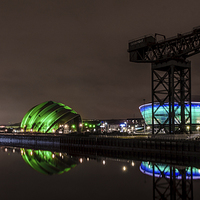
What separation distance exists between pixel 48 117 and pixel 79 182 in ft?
284

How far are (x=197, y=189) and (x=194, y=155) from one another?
19.6 metres

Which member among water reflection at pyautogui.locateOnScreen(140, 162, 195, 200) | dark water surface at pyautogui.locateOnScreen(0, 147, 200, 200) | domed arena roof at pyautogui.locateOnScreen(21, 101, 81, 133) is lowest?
dark water surface at pyautogui.locateOnScreen(0, 147, 200, 200)

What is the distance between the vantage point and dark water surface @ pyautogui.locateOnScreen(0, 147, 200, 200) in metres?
23.5

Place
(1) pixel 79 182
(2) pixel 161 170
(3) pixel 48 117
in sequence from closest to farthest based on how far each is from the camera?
(1) pixel 79 182 → (2) pixel 161 170 → (3) pixel 48 117

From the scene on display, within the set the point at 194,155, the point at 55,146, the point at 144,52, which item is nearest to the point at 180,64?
the point at 144,52

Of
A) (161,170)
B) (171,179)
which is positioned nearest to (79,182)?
(171,179)

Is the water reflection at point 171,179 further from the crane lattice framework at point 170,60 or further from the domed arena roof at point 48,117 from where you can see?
the domed arena roof at point 48,117

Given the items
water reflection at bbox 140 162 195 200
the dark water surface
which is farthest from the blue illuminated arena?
the dark water surface

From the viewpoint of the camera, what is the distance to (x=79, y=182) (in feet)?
94.6

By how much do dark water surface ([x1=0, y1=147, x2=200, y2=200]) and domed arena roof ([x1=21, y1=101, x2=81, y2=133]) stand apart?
236 ft

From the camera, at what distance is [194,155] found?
43.0 m

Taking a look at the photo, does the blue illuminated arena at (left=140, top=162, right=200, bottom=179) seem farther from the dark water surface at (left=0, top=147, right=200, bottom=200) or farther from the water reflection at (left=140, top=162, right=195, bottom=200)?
the dark water surface at (left=0, top=147, right=200, bottom=200)

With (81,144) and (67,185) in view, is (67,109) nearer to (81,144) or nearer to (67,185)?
(81,144)

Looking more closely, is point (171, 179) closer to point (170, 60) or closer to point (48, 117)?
point (170, 60)
